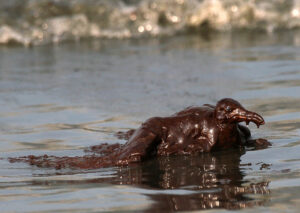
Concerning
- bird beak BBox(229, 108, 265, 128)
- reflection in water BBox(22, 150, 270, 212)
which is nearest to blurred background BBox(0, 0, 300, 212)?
reflection in water BBox(22, 150, 270, 212)

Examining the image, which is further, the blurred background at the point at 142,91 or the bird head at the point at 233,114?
the bird head at the point at 233,114

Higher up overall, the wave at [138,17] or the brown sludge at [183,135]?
the wave at [138,17]

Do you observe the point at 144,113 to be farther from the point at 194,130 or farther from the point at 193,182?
the point at 193,182

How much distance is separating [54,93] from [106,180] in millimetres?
3934

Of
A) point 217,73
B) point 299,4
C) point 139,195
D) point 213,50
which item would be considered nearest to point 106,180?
point 139,195

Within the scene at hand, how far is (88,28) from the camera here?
48.7 feet

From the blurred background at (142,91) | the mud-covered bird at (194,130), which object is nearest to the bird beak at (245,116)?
the mud-covered bird at (194,130)

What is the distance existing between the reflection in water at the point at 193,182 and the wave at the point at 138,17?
9.84m

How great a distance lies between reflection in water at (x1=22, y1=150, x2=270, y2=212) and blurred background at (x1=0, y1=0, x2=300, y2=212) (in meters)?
0.01

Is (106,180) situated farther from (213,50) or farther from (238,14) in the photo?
(238,14)

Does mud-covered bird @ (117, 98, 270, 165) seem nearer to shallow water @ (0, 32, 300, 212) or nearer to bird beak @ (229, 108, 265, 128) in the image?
bird beak @ (229, 108, 265, 128)

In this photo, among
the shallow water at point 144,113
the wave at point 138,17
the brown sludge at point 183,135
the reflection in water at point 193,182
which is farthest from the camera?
the wave at point 138,17

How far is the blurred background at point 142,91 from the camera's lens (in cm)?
395

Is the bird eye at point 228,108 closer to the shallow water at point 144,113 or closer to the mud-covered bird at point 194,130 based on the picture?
the mud-covered bird at point 194,130
